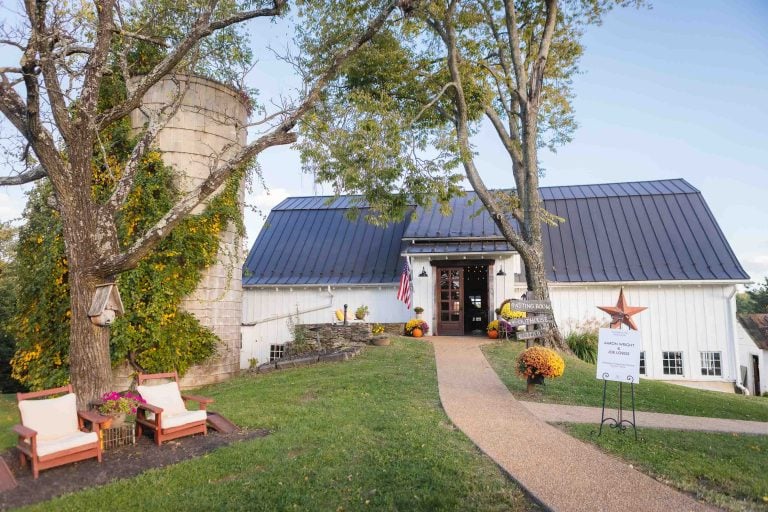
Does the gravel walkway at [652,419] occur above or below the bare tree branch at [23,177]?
below

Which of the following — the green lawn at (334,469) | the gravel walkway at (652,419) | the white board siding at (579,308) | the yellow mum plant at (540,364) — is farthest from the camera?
the white board siding at (579,308)

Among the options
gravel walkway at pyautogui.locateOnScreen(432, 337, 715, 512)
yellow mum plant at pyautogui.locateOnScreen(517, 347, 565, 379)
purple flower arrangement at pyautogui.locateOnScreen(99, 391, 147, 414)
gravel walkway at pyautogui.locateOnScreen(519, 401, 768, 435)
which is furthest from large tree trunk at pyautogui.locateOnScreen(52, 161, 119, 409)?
yellow mum plant at pyautogui.locateOnScreen(517, 347, 565, 379)

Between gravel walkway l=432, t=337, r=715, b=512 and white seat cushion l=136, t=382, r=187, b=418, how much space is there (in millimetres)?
3833

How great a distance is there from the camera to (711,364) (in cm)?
1520

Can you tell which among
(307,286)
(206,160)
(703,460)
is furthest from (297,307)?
(703,460)

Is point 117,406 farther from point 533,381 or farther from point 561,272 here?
point 561,272

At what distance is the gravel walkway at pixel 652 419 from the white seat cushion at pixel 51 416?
6.18 metres

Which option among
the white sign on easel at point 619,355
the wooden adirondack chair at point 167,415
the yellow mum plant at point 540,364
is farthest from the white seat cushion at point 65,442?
the yellow mum plant at point 540,364

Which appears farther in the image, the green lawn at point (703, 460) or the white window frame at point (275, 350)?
the white window frame at point (275, 350)

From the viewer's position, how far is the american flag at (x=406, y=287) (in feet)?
51.0

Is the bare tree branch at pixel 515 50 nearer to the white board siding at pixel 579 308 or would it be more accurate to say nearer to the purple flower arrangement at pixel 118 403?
the white board siding at pixel 579 308

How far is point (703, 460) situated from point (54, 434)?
7312mm

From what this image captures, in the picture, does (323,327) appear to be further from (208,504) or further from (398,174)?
(208,504)

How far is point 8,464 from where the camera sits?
5.82 metres
